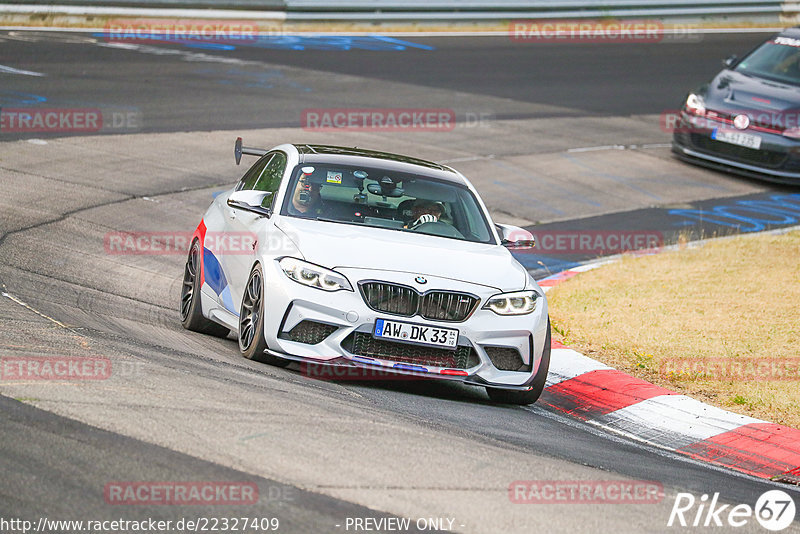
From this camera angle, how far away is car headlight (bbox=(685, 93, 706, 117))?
61.4 ft

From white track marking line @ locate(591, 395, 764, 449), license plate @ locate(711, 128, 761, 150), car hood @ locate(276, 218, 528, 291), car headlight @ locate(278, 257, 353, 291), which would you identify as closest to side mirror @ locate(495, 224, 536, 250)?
car hood @ locate(276, 218, 528, 291)

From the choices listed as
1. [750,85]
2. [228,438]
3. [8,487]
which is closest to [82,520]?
[8,487]

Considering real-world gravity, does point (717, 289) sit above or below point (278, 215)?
below

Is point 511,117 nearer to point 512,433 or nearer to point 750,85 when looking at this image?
point 750,85

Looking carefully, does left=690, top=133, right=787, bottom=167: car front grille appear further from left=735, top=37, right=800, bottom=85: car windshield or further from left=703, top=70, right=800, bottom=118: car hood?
left=735, top=37, right=800, bottom=85: car windshield

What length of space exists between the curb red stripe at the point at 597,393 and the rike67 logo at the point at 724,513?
83.0 inches

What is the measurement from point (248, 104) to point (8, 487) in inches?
595

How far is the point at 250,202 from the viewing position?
28.7 ft

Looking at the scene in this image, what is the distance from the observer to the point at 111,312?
9133mm


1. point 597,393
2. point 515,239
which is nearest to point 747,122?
point 515,239

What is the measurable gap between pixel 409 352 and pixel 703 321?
3982mm

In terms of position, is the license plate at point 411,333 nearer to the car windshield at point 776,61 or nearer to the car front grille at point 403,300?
the car front grille at point 403,300

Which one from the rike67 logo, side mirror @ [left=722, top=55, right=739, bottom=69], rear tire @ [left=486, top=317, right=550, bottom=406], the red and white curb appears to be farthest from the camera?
side mirror @ [left=722, top=55, right=739, bottom=69]

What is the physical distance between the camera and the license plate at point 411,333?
7.59m
